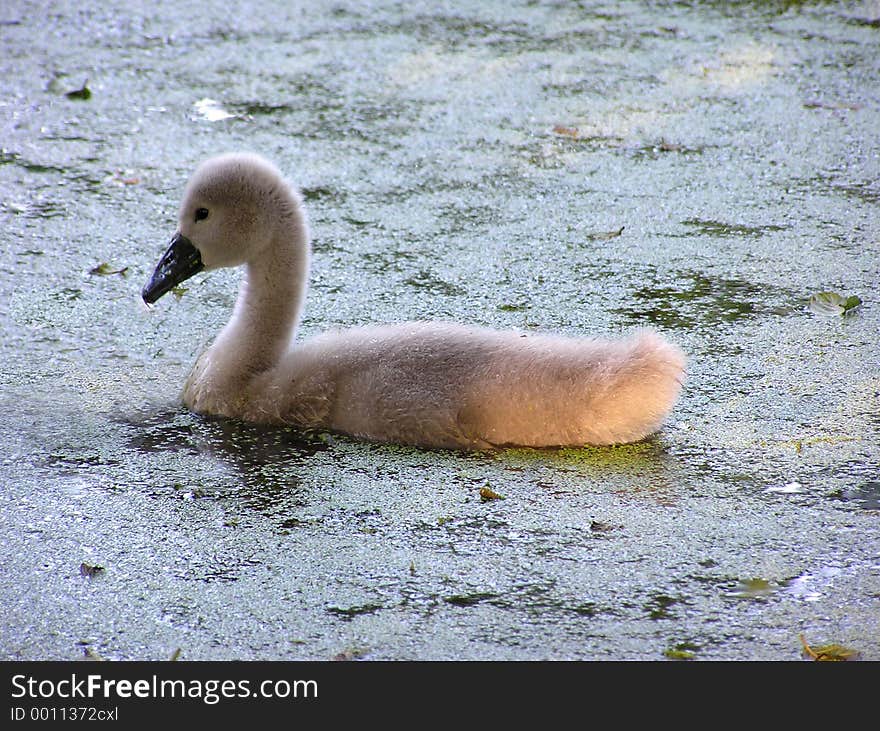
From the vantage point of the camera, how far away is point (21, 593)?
2.25 m

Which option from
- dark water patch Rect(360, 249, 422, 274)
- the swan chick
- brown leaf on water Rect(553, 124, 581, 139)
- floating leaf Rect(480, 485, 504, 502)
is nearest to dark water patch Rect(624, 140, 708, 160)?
brown leaf on water Rect(553, 124, 581, 139)

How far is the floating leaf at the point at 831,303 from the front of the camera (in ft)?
11.0

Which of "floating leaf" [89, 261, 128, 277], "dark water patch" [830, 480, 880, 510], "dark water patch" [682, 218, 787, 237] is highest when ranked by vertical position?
"dark water patch" [682, 218, 787, 237]

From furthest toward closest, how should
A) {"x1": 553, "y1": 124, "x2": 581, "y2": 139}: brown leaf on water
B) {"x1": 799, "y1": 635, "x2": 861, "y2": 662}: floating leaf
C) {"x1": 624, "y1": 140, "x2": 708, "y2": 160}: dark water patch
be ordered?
{"x1": 553, "y1": 124, "x2": 581, "y2": 139}: brown leaf on water → {"x1": 624, "y1": 140, "x2": 708, "y2": 160}: dark water patch → {"x1": 799, "y1": 635, "x2": 861, "y2": 662}: floating leaf

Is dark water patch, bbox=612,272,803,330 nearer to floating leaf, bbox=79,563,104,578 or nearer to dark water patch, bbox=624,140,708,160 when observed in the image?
dark water patch, bbox=624,140,708,160

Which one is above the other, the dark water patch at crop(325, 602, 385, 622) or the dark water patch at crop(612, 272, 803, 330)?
the dark water patch at crop(612, 272, 803, 330)

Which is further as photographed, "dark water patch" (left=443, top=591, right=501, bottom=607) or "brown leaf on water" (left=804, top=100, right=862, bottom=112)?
"brown leaf on water" (left=804, top=100, right=862, bottom=112)

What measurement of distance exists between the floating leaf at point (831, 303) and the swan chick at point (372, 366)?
72 cm

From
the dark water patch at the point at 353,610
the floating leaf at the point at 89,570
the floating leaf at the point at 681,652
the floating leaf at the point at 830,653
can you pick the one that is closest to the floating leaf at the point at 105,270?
the floating leaf at the point at 89,570

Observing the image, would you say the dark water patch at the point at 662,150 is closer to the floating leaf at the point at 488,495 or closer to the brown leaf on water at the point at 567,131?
the brown leaf on water at the point at 567,131

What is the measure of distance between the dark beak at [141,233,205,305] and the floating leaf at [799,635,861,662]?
158cm

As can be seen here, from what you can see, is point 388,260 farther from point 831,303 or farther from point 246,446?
point 831,303

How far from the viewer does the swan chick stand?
2670 millimetres
